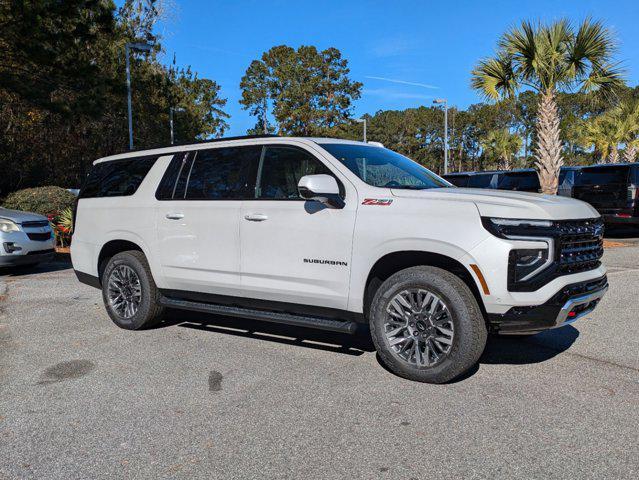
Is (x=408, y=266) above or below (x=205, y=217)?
below

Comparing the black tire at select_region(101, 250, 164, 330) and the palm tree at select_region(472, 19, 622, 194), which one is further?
the palm tree at select_region(472, 19, 622, 194)

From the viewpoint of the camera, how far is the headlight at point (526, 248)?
3.78 meters

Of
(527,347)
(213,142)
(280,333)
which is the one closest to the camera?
(527,347)

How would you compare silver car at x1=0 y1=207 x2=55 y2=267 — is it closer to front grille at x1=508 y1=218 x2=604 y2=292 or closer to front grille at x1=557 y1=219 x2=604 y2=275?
front grille at x1=508 y1=218 x2=604 y2=292

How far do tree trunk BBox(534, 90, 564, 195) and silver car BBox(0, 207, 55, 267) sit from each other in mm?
11898

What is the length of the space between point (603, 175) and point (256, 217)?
43.2ft

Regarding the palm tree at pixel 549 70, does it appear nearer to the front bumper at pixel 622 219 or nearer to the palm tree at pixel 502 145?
the front bumper at pixel 622 219

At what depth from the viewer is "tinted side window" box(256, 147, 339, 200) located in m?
4.86

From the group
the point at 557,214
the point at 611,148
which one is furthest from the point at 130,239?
the point at 611,148

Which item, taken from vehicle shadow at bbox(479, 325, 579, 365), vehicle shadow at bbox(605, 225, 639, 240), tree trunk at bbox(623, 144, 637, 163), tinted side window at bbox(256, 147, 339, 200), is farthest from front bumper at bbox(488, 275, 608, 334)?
tree trunk at bbox(623, 144, 637, 163)

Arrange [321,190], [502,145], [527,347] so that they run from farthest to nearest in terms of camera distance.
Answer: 1. [502,145]
2. [527,347]
3. [321,190]

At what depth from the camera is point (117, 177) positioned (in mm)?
6230

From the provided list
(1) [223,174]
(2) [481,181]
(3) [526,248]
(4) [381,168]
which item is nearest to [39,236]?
(1) [223,174]

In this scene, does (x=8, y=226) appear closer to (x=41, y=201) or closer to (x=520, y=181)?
(x=41, y=201)
